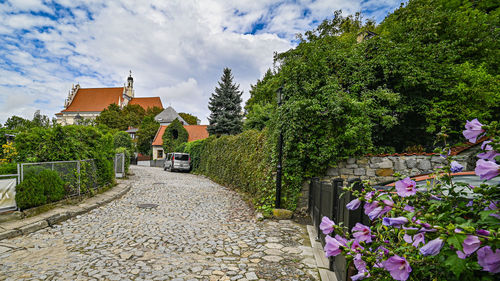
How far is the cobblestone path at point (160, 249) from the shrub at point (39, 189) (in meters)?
0.88

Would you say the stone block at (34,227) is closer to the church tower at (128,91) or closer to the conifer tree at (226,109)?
the conifer tree at (226,109)

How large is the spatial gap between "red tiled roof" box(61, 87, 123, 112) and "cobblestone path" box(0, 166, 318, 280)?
76.6 m

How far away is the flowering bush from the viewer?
774 millimetres

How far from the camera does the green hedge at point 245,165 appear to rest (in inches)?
282

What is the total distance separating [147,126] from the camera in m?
46.1

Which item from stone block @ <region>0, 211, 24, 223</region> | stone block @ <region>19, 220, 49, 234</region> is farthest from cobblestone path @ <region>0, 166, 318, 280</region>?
stone block @ <region>0, 211, 24, 223</region>

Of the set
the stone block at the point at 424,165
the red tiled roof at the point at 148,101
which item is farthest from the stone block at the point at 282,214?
the red tiled roof at the point at 148,101

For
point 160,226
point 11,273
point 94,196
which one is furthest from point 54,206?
point 11,273

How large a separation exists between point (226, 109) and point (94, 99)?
63.5 m

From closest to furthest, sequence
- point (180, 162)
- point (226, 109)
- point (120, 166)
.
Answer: point (120, 166)
point (180, 162)
point (226, 109)

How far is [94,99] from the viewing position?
71875mm

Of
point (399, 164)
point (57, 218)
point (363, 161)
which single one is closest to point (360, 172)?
point (363, 161)

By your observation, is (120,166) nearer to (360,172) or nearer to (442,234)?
(360,172)

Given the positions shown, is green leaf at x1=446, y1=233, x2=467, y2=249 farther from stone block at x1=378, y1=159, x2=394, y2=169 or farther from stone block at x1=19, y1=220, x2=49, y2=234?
stone block at x1=378, y1=159, x2=394, y2=169
